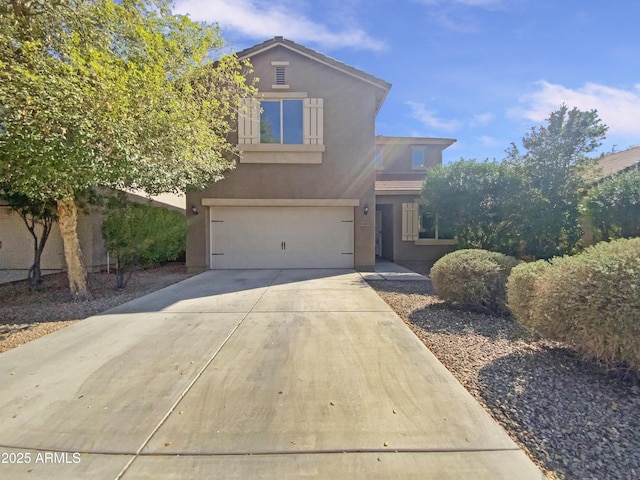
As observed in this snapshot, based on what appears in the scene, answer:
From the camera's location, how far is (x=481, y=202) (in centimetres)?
1075

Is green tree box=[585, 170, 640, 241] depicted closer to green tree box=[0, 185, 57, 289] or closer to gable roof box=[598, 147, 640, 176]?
gable roof box=[598, 147, 640, 176]

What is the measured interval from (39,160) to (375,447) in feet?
19.4

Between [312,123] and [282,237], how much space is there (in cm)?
405

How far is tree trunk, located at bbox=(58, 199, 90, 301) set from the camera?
25.1 feet

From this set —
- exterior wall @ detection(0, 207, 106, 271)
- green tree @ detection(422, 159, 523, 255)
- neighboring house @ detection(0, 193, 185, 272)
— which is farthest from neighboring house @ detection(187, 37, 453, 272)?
exterior wall @ detection(0, 207, 106, 271)

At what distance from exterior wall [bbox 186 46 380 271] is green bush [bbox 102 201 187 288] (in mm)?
2263

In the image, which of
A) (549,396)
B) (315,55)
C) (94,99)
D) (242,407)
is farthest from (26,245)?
(549,396)

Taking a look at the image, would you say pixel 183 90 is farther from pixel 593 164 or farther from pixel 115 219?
pixel 593 164

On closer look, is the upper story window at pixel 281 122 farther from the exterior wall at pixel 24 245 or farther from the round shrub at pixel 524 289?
the round shrub at pixel 524 289

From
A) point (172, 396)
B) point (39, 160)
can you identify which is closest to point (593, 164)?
point (172, 396)

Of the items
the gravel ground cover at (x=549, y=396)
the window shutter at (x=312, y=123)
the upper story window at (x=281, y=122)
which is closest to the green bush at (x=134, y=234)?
the upper story window at (x=281, y=122)

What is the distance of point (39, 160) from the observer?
5.21m

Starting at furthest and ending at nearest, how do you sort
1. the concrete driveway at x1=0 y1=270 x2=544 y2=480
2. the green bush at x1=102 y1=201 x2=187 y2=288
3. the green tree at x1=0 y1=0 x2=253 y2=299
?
the green bush at x1=102 y1=201 x2=187 y2=288 < the green tree at x1=0 y1=0 x2=253 y2=299 < the concrete driveway at x1=0 y1=270 x2=544 y2=480

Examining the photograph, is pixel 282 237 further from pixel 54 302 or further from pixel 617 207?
pixel 617 207
